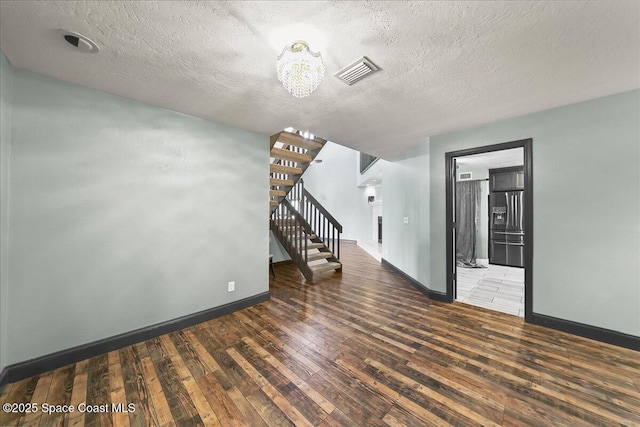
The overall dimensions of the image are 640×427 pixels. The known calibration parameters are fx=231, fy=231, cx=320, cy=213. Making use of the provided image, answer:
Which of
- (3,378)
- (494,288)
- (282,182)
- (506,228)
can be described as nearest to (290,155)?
(282,182)

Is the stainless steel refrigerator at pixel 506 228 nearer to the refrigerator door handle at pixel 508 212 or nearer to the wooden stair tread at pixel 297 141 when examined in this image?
the refrigerator door handle at pixel 508 212

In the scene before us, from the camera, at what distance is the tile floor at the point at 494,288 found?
3279 millimetres

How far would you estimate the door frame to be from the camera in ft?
9.05

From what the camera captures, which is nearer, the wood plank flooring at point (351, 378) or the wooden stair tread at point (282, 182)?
the wood plank flooring at point (351, 378)

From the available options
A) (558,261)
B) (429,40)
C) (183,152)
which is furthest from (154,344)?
(558,261)

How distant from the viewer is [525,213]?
9.31ft

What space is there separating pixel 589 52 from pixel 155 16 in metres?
2.93

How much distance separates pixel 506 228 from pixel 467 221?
830mm

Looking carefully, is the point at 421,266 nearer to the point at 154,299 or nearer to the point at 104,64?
the point at 154,299

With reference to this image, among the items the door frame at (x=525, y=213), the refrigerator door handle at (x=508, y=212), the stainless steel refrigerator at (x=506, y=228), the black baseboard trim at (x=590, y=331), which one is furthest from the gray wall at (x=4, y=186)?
the refrigerator door handle at (x=508, y=212)

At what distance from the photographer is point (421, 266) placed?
12.6ft

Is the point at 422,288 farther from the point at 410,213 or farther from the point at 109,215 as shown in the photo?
the point at 109,215

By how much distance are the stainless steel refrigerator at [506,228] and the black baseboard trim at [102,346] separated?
621 cm

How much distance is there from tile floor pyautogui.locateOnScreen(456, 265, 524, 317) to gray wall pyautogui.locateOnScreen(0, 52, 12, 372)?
15.9ft
